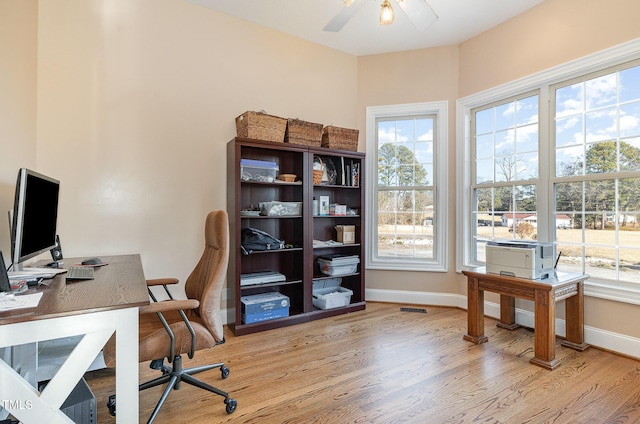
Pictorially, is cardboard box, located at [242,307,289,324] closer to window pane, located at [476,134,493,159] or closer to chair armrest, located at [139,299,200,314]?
chair armrest, located at [139,299,200,314]

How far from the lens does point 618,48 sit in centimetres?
258

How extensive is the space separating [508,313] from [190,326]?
289 centimetres

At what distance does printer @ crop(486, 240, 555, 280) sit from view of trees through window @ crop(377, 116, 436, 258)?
3.76 ft

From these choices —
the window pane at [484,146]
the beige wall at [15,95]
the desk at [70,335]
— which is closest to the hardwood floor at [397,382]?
the desk at [70,335]

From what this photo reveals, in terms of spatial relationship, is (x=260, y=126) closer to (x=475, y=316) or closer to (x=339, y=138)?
(x=339, y=138)

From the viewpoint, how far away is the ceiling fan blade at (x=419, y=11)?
2186mm

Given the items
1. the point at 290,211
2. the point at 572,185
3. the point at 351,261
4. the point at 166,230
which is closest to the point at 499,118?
the point at 572,185

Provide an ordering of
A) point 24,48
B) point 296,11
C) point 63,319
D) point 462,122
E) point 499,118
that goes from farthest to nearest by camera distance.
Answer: point 462,122, point 499,118, point 296,11, point 24,48, point 63,319

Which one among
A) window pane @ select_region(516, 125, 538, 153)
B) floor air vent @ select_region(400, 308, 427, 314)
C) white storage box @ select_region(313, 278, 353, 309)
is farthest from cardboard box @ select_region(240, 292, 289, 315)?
window pane @ select_region(516, 125, 538, 153)

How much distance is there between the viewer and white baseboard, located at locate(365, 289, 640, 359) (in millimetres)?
2570

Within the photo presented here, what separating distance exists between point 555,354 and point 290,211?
8.24 ft

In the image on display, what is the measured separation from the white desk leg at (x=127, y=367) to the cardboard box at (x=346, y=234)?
259 centimetres

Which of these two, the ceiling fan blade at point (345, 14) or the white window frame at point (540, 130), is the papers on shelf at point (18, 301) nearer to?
the ceiling fan blade at point (345, 14)

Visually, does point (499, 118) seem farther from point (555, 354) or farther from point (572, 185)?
point (555, 354)
